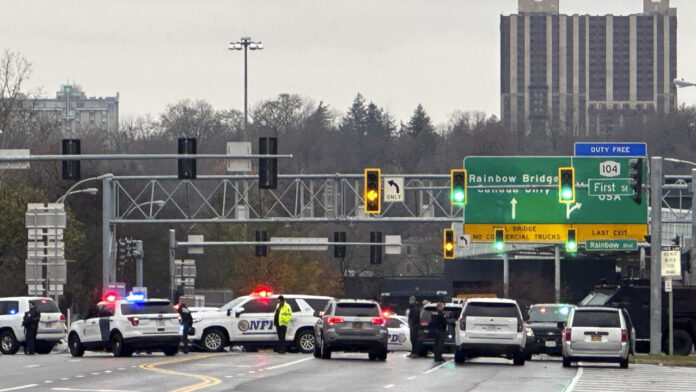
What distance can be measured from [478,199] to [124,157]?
54.8 feet

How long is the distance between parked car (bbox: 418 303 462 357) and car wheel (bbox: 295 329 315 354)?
360 cm

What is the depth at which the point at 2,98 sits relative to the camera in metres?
80.2

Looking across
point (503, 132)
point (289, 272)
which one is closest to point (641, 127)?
point (503, 132)

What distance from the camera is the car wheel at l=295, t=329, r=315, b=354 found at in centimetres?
4500

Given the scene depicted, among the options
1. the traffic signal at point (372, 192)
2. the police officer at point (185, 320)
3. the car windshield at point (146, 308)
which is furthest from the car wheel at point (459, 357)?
the police officer at point (185, 320)

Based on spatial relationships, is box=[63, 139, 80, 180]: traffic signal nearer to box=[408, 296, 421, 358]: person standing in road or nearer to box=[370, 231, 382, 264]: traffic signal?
box=[408, 296, 421, 358]: person standing in road

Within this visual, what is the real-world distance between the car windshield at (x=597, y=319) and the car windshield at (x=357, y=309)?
5217mm

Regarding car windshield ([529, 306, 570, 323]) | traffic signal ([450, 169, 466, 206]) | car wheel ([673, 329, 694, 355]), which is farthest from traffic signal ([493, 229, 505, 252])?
car wheel ([673, 329, 694, 355])

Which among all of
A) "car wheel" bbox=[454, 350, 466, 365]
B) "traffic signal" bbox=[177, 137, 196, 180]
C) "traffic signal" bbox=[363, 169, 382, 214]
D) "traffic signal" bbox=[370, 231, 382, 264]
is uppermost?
"traffic signal" bbox=[177, 137, 196, 180]

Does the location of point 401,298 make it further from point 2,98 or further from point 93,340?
point 93,340

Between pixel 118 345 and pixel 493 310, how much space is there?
10.4 metres

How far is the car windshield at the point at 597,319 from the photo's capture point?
37.9 metres

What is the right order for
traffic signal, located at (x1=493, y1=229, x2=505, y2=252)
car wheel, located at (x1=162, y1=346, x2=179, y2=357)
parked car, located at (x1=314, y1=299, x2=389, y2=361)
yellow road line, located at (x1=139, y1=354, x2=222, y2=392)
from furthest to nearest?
traffic signal, located at (x1=493, y1=229, x2=505, y2=252)
car wheel, located at (x1=162, y1=346, x2=179, y2=357)
parked car, located at (x1=314, y1=299, x2=389, y2=361)
yellow road line, located at (x1=139, y1=354, x2=222, y2=392)

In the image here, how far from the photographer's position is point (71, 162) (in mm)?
43281
